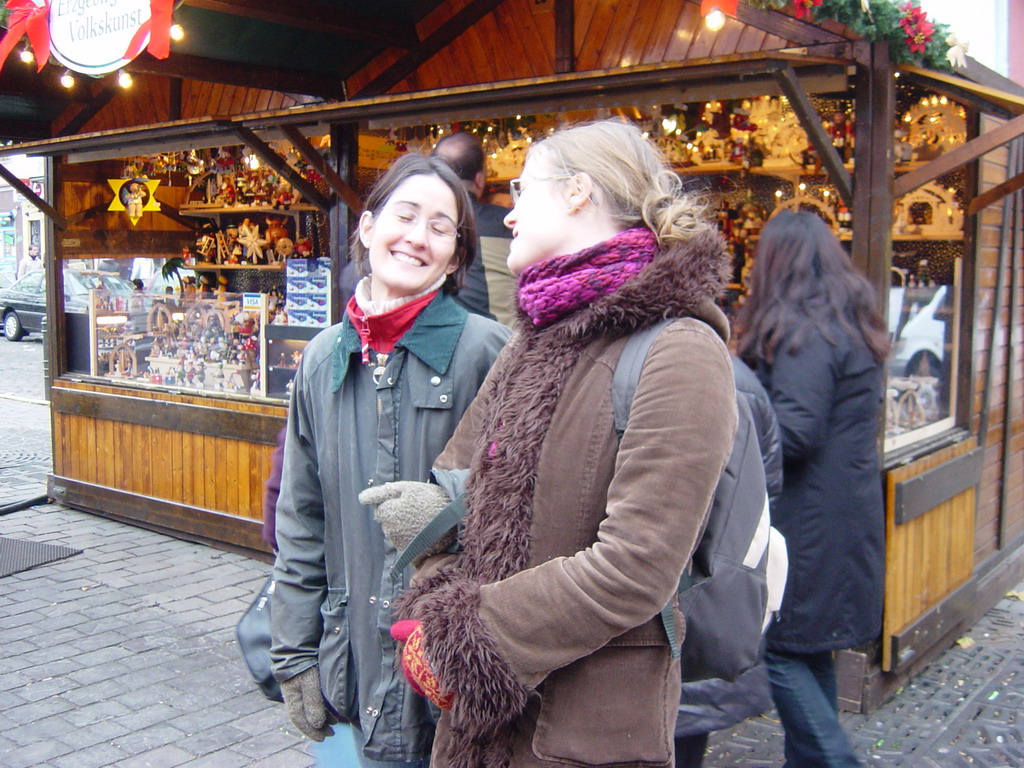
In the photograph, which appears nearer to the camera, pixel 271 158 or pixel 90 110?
pixel 271 158

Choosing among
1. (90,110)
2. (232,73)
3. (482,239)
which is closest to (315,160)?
Answer: (232,73)

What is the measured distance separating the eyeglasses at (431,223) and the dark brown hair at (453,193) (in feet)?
0.12

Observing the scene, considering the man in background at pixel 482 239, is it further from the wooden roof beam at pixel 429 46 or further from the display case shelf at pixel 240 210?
the display case shelf at pixel 240 210

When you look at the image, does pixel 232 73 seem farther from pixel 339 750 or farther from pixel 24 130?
pixel 339 750

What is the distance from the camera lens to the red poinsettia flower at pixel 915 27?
379cm

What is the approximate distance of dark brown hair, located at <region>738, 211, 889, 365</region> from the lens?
3.49 metres

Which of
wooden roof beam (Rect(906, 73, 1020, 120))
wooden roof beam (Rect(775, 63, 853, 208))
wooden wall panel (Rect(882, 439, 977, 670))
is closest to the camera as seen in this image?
wooden roof beam (Rect(775, 63, 853, 208))

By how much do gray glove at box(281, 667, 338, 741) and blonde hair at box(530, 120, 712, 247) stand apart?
133cm

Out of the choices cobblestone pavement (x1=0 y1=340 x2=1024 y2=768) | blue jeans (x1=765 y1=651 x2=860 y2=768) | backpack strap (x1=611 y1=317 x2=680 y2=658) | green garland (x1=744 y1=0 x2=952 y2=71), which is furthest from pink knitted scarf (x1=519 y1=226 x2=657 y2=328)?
cobblestone pavement (x1=0 y1=340 x2=1024 y2=768)

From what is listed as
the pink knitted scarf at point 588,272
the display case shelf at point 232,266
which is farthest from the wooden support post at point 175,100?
the pink knitted scarf at point 588,272

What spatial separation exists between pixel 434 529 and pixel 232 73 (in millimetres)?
4353

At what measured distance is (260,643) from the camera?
2629 millimetres

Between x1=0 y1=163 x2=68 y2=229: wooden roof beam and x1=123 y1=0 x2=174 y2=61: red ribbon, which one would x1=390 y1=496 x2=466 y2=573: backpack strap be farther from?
x1=0 y1=163 x2=68 y2=229: wooden roof beam

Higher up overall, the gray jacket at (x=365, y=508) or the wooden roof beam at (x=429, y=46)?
the wooden roof beam at (x=429, y=46)
